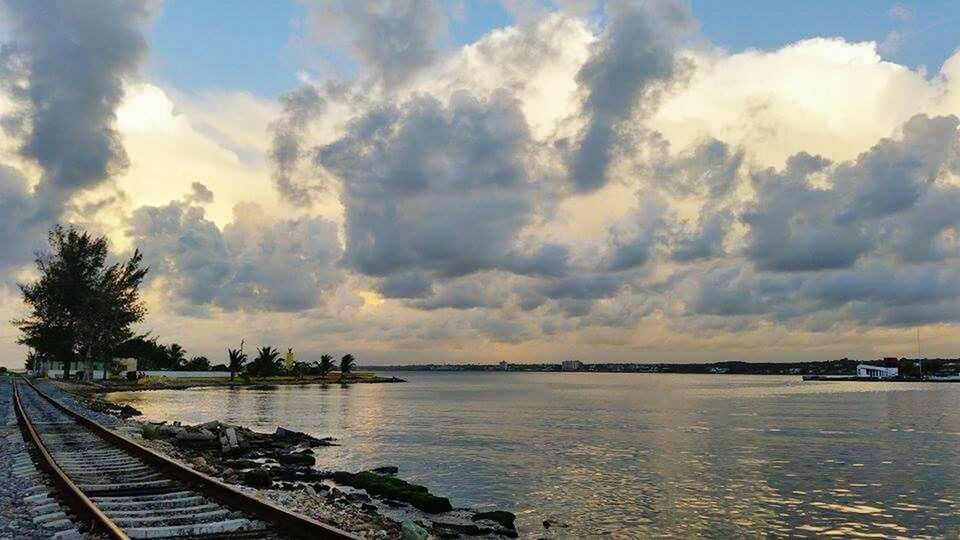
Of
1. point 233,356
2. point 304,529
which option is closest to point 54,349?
point 233,356

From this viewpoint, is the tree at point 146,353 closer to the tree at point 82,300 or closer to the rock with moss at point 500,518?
the tree at point 82,300

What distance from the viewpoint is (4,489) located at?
647 inches

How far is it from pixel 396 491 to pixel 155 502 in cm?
1139

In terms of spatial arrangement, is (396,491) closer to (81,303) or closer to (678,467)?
(678,467)

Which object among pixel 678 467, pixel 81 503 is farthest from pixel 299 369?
pixel 81 503

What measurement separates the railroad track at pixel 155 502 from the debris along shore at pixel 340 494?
6.81 ft

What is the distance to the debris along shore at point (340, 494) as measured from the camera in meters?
16.2

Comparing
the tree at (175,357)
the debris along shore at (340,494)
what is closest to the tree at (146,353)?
the tree at (175,357)

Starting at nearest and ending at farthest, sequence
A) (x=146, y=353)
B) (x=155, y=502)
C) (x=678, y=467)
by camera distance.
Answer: (x=155, y=502) → (x=678, y=467) → (x=146, y=353)

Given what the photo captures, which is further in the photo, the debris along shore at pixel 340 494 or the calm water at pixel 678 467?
the calm water at pixel 678 467

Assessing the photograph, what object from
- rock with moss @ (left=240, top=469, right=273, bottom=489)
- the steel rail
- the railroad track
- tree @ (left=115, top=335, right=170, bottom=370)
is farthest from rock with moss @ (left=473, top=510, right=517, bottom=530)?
tree @ (left=115, top=335, right=170, bottom=370)

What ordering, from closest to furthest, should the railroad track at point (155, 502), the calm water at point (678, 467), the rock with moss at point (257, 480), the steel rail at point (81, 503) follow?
the steel rail at point (81, 503) < the railroad track at point (155, 502) < the rock with moss at point (257, 480) < the calm water at point (678, 467)

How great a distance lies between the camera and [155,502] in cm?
1435

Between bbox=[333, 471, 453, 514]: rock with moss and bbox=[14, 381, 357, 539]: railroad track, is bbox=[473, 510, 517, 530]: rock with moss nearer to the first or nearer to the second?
bbox=[333, 471, 453, 514]: rock with moss
